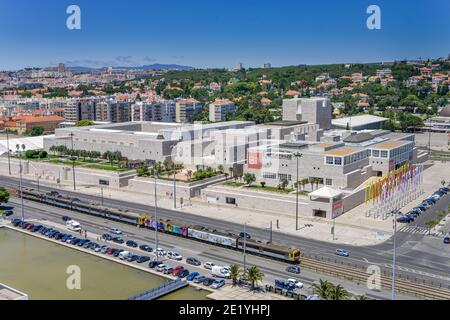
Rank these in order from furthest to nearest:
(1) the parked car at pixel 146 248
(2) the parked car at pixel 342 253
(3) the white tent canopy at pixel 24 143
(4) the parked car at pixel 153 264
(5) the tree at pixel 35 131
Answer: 1. (5) the tree at pixel 35 131
2. (3) the white tent canopy at pixel 24 143
3. (1) the parked car at pixel 146 248
4. (2) the parked car at pixel 342 253
5. (4) the parked car at pixel 153 264

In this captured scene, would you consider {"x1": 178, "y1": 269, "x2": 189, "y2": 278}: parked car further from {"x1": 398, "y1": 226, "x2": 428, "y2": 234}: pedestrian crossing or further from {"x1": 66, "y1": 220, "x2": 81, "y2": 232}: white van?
{"x1": 398, "y1": 226, "x2": 428, "y2": 234}: pedestrian crossing

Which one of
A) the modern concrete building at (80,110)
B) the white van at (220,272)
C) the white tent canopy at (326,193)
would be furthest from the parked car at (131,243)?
the modern concrete building at (80,110)

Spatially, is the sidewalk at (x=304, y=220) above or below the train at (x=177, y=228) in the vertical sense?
below

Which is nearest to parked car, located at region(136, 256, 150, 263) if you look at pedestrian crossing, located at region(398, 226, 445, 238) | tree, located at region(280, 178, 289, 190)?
tree, located at region(280, 178, 289, 190)

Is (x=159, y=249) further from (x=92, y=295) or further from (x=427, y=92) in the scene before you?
(x=427, y=92)

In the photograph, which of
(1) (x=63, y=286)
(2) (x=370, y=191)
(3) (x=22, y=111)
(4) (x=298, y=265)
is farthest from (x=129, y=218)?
(3) (x=22, y=111)

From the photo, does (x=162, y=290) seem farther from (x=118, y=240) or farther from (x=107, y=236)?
(x=107, y=236)

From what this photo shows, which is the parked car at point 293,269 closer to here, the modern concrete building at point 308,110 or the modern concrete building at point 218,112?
the modern concrete building at point 308,110
